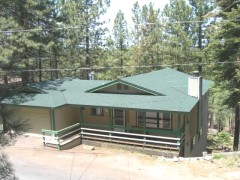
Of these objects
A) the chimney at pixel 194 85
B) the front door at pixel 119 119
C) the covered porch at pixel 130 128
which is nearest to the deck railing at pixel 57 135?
the covered porch at pixel 130 128

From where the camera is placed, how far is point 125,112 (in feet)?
59.0

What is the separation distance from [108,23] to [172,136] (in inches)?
799

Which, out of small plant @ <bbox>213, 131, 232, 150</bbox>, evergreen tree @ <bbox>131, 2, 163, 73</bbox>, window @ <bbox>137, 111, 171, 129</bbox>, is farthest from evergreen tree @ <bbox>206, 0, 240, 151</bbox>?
evergreen tree @ <bbox>131, 2, 163, 73</bbox>

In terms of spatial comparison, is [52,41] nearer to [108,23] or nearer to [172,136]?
[108,23]

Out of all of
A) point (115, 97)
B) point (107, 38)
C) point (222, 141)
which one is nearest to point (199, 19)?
point (107, 38)

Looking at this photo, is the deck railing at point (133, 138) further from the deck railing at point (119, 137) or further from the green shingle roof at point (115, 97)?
the green shingle roof at point (115, 97)

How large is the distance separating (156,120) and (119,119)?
2.53 m

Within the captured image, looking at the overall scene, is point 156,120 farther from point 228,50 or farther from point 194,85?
point 228,50

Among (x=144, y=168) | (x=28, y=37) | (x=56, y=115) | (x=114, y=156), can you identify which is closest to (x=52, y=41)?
(x=28, y=37)

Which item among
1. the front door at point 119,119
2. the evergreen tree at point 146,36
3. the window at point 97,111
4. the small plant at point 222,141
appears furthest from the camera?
the evergreen tree at point 146,36

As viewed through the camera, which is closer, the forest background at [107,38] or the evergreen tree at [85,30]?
the forest background at [107,38]

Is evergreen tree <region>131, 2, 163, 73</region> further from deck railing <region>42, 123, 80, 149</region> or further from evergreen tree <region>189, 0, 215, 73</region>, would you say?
deck railing <region>42, 123, 80, 149</region>

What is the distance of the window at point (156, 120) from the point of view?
55.4ft

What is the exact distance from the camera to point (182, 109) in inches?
599
